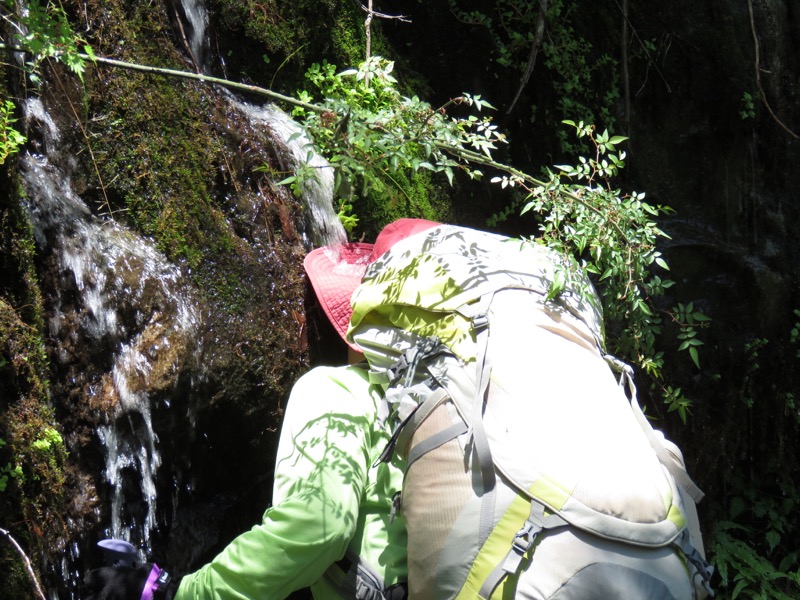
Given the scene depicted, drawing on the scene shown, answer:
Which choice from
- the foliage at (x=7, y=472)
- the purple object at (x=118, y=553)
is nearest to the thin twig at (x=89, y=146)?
the foliage at (x=7, y=472)

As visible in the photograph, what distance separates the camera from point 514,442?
2.00m

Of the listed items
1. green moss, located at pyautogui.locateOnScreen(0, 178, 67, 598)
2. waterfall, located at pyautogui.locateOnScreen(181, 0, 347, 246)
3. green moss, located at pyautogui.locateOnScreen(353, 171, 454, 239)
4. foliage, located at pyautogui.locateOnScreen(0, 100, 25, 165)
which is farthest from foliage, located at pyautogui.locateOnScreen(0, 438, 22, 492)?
green moss, located at pyautogui.locateOnScreen(353, 171, 454, 239)

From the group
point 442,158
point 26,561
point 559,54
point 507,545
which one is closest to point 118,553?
point 26,561

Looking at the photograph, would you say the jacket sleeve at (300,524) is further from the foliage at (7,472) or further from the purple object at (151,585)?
the foliage at (7,472)

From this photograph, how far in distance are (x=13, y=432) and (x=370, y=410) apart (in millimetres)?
1162

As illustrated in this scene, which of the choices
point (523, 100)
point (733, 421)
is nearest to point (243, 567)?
point (523, 100)

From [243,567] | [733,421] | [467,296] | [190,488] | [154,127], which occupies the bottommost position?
[733,421]

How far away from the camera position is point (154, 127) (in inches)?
126

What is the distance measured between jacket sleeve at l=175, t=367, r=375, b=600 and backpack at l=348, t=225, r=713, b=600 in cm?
15

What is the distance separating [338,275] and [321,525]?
46.6 inches

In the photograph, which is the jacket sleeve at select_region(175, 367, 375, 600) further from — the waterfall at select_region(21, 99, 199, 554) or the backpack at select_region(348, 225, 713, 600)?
the waterfall at select_region(21, 99, 199, 554)

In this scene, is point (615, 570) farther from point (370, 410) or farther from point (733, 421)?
Answer: point (733, 421)

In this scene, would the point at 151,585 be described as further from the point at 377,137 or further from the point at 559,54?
the point at 559,54

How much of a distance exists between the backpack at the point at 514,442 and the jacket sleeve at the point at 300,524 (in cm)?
15
